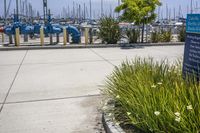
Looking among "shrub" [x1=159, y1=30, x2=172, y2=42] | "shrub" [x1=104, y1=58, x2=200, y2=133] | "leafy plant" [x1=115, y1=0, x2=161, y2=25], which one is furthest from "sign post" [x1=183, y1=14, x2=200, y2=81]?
"shrub" [x1=159, y1=30, x2=172, y2=42]

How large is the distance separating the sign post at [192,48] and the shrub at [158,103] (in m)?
0.27

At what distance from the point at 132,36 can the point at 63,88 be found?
11.3 meters

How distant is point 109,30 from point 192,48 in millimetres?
13181

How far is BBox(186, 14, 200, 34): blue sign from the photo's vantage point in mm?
5795

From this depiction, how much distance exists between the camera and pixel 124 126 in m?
5.14

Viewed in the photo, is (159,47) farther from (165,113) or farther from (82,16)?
(82,16)

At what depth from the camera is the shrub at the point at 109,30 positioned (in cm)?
1892

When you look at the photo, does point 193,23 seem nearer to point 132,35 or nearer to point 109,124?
point 109,124

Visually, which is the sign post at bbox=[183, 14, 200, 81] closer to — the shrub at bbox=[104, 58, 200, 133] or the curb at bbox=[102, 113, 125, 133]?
the shrub at bbox=[104, 58, 200, 133]

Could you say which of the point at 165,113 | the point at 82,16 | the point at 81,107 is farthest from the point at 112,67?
the point at 82,16

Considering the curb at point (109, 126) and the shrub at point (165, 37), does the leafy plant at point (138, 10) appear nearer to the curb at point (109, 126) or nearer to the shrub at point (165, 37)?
the shrub at point (165, 37)

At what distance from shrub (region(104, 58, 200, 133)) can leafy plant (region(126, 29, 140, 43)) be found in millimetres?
13142

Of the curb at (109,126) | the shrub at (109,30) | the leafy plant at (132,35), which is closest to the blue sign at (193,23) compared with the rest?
the curb at (109,126)

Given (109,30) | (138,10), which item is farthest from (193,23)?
(109,30)
